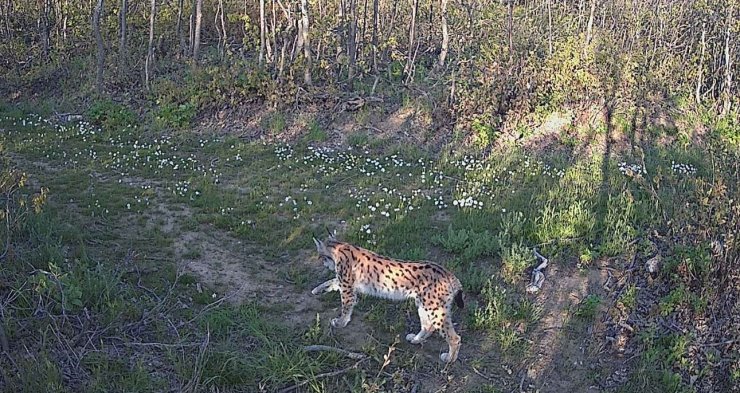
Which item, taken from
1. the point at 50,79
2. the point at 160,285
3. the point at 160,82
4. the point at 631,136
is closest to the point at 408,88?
the point at 631,136

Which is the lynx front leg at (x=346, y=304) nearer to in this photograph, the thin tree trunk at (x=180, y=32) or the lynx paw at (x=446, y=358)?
the lynx paw at (x=446, y=358)

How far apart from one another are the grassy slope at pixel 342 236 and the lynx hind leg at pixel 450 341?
118 millimetres

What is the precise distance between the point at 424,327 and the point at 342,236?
2775 mm

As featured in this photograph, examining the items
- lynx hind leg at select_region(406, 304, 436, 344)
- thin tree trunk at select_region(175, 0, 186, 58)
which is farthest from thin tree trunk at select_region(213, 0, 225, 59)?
lynx hind leg at select_region(406, 304, 436, 344)

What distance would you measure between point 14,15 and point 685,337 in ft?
69.4

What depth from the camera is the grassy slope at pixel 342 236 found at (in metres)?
5.95

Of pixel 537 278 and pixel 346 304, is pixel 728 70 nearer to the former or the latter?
pixel 537 278

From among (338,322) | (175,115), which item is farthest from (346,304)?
(175,115)

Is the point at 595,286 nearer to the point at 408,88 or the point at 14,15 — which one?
the point at 408,88

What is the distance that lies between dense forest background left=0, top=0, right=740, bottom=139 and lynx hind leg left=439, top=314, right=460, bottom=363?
298 inches

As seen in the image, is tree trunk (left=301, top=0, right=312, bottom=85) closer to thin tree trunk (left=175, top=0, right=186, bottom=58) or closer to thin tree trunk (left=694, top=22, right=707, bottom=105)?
thin tree trunk (left=175, top=0, right=186, bottom=58)

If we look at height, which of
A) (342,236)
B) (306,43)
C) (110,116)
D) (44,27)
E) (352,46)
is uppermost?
(306,43)

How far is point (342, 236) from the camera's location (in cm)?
901

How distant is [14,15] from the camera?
20.5m
